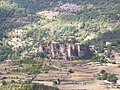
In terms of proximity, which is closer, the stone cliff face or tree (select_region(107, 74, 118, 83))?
tree (select_region(107, 74, 118, 83))

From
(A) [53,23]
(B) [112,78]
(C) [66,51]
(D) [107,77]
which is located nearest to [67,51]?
(C) [66,51]

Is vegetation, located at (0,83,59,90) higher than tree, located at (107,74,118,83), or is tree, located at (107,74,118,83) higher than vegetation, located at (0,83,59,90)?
tree, located at (107,74,118,83)

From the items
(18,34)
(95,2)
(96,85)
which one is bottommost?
(96,85)

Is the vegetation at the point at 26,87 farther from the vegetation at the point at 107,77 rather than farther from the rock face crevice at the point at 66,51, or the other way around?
the rock face crevice at the point at 66,51

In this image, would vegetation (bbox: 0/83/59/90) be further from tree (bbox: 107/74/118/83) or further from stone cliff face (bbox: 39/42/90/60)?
stone cliff face (bbox: 39/42/90/60)

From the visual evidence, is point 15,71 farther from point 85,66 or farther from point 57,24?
point 57,24

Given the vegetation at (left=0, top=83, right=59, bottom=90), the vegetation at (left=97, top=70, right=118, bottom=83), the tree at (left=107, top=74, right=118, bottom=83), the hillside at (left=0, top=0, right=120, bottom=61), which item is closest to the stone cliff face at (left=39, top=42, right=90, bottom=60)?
the hillside at (left=0, top=0, right=120, bottom=61)

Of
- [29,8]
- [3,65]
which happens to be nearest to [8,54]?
[3,65]
